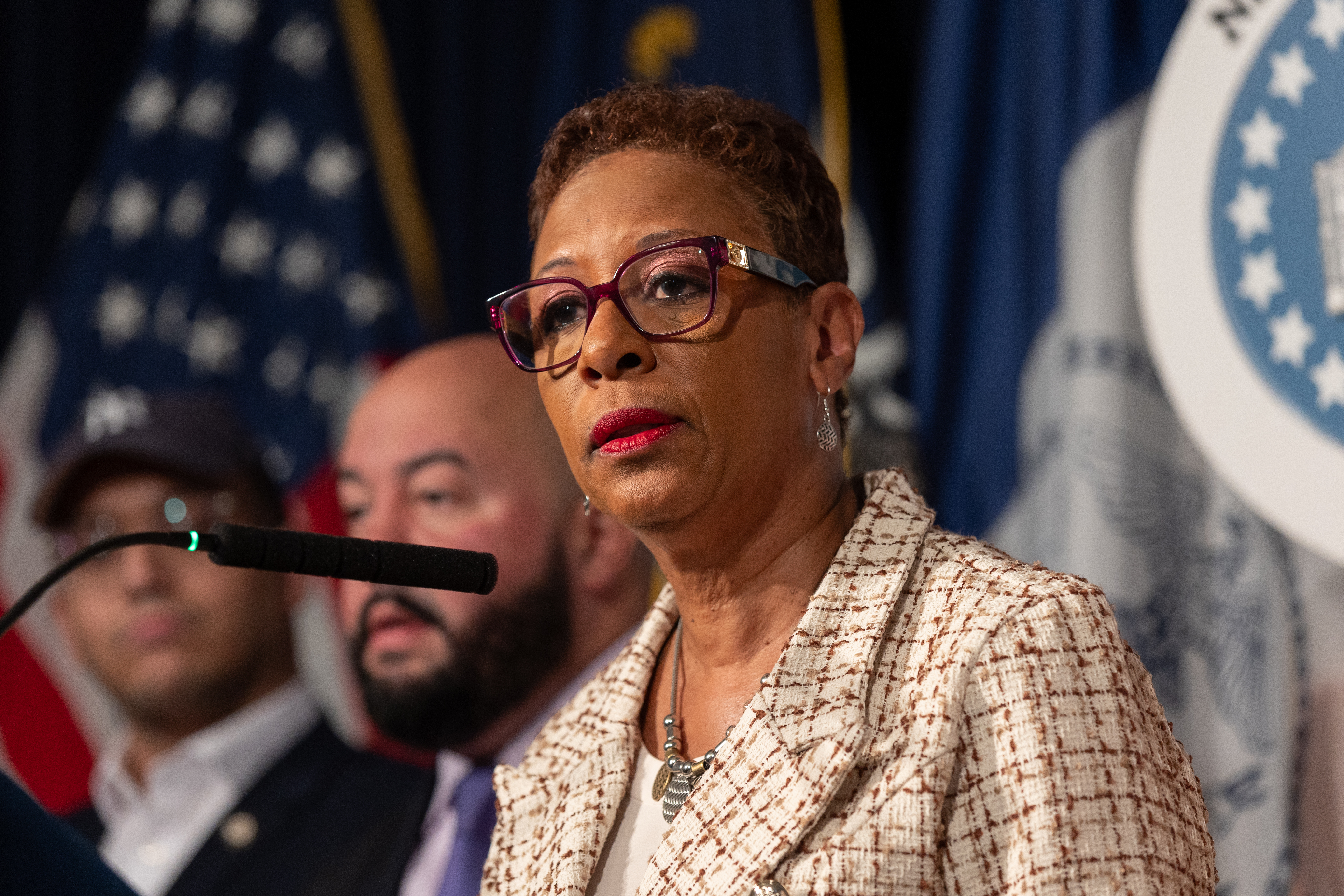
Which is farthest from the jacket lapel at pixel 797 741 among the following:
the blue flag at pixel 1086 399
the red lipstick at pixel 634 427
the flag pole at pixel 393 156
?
the flag pole at pixel 393 156

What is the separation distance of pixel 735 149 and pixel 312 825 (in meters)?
1.65

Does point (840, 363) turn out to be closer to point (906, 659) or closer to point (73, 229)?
point (906, 659)

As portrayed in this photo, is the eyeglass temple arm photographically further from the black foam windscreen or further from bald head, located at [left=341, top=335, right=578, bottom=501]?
bald head, located at [left=341, top=335, right=578, bottom=501]

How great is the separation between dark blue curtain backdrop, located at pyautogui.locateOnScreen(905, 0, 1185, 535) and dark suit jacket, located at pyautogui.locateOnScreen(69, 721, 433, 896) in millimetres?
1115

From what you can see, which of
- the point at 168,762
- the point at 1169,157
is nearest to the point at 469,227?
the point at 168,762

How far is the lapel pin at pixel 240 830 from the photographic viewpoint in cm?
243

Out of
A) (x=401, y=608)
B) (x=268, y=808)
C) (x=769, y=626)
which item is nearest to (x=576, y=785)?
(x=769, y=626)

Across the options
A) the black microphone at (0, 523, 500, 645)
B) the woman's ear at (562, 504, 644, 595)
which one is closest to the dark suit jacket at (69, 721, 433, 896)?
the woman's ear at (562, 504, 644, 595)

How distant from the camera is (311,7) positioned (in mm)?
3215

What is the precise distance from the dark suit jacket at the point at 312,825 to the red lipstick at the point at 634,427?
128cm

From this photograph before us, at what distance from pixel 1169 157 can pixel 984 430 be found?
1.89 ft

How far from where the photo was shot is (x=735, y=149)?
1.32m

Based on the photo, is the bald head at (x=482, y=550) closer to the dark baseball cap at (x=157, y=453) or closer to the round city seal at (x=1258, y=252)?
the dark baseball cap at (x=157, y=453)

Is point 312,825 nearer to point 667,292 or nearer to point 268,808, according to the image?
point 268,808
